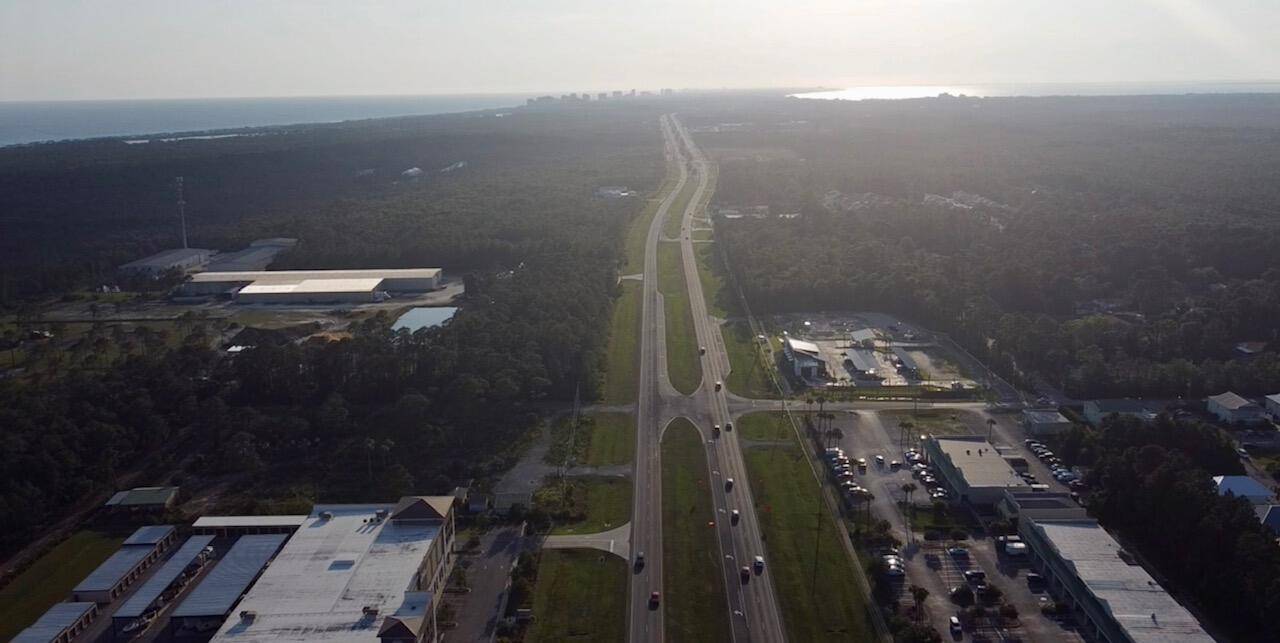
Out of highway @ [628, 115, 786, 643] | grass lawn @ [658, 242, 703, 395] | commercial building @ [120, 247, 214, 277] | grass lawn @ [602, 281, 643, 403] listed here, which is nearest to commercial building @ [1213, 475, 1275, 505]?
highway @ [628, 115, 786, 643]

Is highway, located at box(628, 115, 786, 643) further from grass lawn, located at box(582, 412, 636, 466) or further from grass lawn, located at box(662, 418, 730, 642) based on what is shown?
grass lawn, located at box(582, 412, 636, 466)

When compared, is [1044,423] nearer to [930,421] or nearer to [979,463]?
[930,421]

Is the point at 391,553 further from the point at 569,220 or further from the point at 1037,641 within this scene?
the point at 569,220

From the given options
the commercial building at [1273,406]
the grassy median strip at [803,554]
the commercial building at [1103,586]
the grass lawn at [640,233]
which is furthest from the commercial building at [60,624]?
the grass lawn at [640,233]

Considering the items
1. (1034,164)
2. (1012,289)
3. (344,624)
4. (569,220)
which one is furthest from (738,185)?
(344,624)

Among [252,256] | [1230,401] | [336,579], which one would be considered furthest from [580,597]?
[252,256]

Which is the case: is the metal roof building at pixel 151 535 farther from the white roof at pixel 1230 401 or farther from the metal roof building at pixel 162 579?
the white roof at pixel 1230 401
